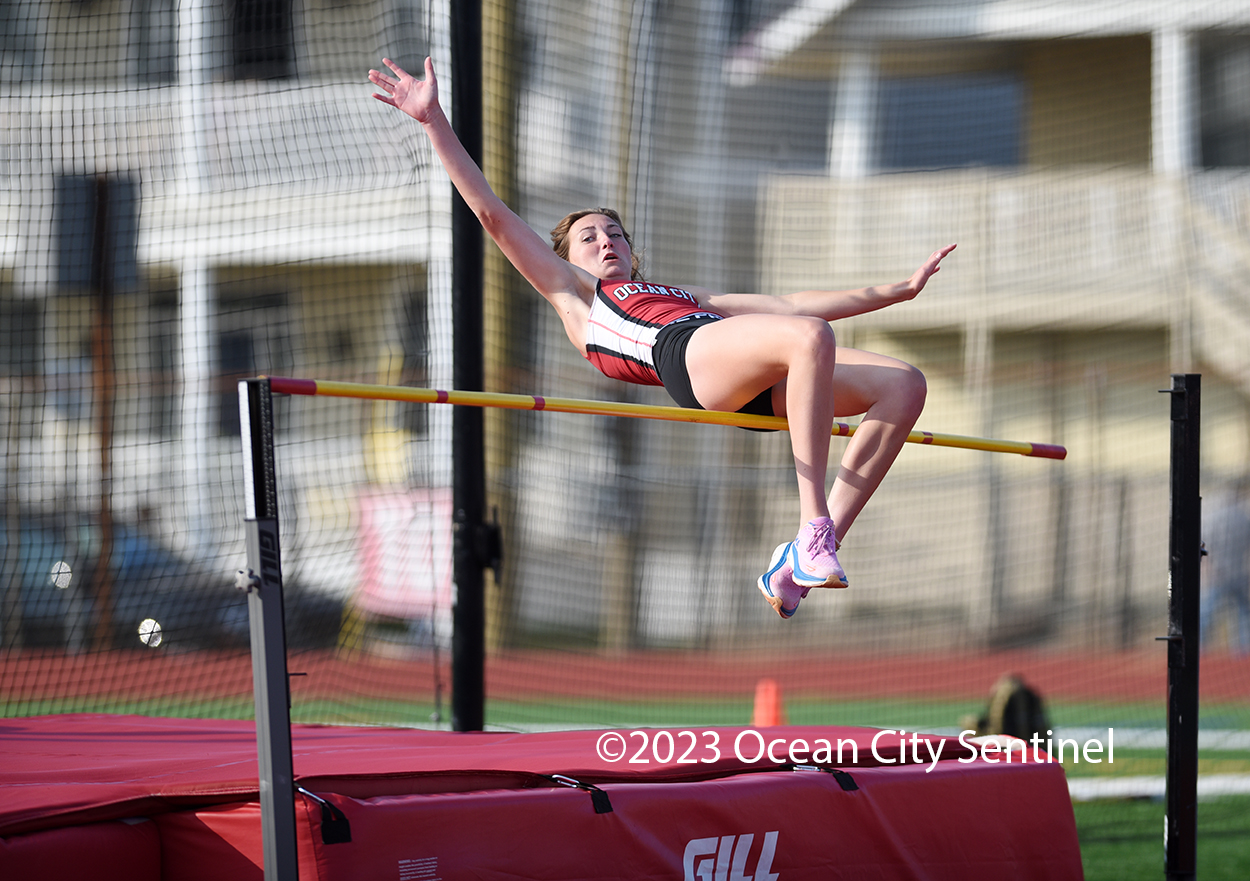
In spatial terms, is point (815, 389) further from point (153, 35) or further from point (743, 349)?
point (153, 35)

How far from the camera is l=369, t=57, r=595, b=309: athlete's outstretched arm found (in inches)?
97.1

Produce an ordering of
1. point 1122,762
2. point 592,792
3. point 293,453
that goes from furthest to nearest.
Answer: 1. point 293,453
2. point 1122,762
3. point 592,792

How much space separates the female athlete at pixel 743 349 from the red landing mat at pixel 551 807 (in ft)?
1.58

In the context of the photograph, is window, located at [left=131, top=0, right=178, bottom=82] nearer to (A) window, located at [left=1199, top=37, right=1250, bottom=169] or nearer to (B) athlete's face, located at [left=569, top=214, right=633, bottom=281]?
(B) athlete's face, located at [left=569, top=214, right=633, bottom=281]

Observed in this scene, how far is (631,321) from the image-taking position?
2613 mm

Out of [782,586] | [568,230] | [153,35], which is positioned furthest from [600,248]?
[153,35]

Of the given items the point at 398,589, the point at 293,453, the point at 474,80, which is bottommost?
the point at 398,589

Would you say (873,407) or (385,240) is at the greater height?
(385,240)

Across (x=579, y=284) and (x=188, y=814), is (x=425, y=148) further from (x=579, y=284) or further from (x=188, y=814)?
(x=188, y=814)

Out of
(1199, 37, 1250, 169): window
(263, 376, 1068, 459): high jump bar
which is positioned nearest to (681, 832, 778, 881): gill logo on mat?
(263, 376, 1068, 459): high jump bar

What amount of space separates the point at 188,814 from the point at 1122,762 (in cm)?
467

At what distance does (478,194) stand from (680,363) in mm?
571

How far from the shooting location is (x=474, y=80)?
12.5 feet

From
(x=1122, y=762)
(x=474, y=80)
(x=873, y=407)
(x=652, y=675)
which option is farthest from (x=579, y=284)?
(x=652, y=675)
